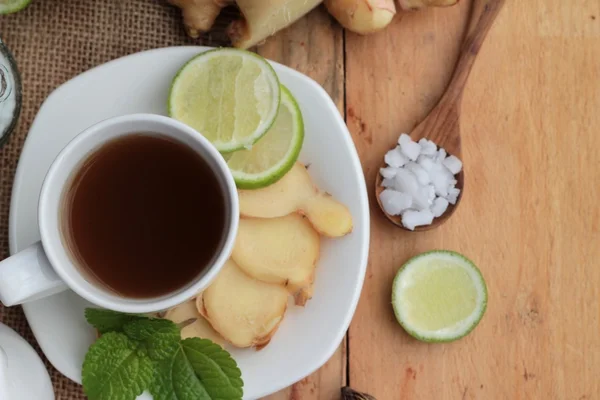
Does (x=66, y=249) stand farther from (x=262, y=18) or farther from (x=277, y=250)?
(x=262, y=18)

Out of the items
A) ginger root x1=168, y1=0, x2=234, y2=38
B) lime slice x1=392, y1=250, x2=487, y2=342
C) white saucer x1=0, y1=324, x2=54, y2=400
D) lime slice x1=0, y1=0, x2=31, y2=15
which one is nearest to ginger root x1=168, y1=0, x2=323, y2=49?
ginger root x1=168, y1=0, x2=234, y2=38

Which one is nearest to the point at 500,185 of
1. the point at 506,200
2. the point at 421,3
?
the point at 506,200

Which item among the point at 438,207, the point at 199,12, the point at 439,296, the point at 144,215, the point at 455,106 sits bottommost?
the point at 439,296

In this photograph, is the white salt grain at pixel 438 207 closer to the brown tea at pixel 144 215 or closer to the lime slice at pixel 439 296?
the lime slice at pixel 439 296

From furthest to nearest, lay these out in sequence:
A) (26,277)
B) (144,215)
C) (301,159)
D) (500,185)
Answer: (500,185) < (301,159) < (144,215) < (26,277)

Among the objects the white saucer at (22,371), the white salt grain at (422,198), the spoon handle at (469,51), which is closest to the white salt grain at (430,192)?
the white salt grain at (422,198)

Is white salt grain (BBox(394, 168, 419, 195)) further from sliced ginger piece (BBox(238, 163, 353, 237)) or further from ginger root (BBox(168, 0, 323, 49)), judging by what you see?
ginger root (BBox(168, 0, 323, 49))

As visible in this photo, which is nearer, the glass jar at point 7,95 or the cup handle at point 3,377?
the cup handle at point 3,377
